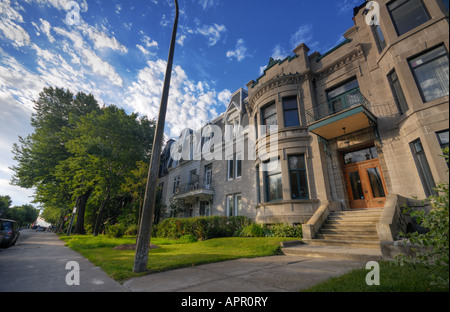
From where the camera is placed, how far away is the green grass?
293 cm

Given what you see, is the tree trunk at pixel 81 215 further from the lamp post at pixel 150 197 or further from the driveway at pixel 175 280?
the lamp post at pixel 150 197

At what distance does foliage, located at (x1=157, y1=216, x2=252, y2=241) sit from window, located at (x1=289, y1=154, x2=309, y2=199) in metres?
3.80

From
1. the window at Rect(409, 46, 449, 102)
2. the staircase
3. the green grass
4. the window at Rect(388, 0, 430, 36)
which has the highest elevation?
the window at Rect(388, 0, 430, 36)

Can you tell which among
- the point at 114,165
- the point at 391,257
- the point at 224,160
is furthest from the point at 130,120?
the point at 391,257

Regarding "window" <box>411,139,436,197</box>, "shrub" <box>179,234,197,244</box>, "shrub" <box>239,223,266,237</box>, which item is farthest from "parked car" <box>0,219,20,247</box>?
"window" <box>411,139,436,197</box>

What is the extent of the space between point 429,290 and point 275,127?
11665 millimetres

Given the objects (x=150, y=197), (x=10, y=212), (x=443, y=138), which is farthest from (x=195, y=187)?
(x=10, y=212)

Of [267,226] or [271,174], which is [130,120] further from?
[267,226]

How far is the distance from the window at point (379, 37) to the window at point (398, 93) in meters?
1.88

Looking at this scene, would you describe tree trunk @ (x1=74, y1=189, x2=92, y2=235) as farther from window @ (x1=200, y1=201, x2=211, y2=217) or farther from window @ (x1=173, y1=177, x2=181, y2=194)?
window @ (x1=200, y1=201, x2=211, y2=217)

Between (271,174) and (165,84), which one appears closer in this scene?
(165,84)

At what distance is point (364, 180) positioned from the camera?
10.7 m

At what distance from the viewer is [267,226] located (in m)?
12.0
